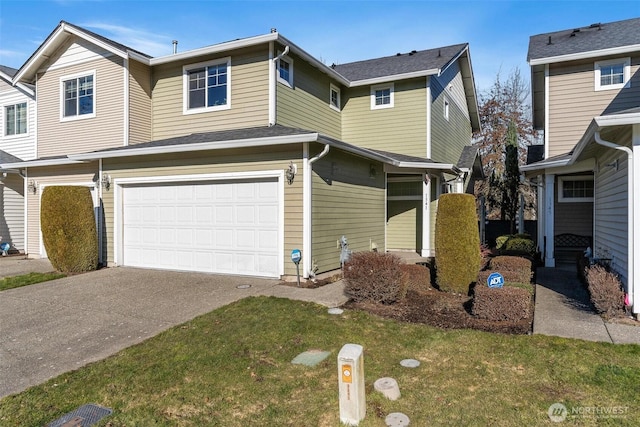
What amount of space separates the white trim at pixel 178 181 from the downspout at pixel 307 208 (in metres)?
0.48

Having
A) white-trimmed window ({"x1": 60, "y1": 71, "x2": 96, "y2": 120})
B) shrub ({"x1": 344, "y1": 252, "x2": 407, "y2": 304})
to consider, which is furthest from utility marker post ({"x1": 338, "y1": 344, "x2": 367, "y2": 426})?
white-trimmed window ({"x1": 60, "y1": 71, "x2": 96, "y2": 120})

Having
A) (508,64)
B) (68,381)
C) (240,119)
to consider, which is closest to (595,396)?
(68,381)

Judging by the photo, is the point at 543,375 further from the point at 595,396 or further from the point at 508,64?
the point at 508,64

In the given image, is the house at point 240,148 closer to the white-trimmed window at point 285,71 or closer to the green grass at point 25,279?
the white-trimmed window at point 285,71

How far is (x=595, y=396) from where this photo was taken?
11.2 ft

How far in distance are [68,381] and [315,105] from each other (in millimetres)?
9884

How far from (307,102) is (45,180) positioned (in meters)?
8.49

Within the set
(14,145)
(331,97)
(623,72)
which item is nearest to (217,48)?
(331,97)

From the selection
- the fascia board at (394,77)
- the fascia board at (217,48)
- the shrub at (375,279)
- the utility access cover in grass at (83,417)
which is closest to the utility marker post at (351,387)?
the utility access cover in grass at (83,417)

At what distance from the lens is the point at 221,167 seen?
898 centimetres

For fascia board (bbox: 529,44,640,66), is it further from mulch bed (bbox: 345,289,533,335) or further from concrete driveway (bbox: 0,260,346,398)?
concrete driveway (bbox: 0,260,346,398)

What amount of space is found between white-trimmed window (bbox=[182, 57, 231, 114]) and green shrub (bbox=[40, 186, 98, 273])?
374cm

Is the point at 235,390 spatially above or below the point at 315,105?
below

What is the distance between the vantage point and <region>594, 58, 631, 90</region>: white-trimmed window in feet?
34.7
